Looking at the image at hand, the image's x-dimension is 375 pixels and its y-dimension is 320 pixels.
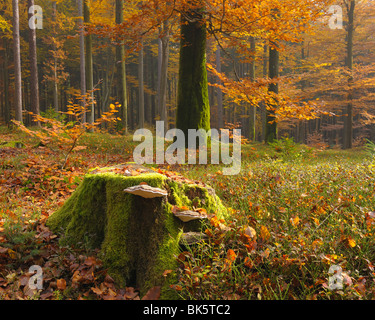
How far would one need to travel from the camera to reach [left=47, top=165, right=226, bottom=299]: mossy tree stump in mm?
2801

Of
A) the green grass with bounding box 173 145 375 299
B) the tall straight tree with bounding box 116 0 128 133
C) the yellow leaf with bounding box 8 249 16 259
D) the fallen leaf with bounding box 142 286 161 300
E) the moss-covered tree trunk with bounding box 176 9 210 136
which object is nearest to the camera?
the green grass with bounding box 173 145 375 299

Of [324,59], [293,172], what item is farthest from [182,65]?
[324,59]

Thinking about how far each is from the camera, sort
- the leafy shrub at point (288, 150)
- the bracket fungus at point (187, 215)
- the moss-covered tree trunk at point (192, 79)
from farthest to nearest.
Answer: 1. the leafy shrub at point (288, 150)
2. the moss-covered tree trunk at point (192, 79)
3. the bracket fungus at point (187, 215)

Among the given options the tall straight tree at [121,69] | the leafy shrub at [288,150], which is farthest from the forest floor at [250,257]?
the tall straight tree at [121,69]

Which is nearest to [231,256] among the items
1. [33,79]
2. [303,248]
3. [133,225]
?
[303,248]

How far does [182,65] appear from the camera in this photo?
31.7 ft

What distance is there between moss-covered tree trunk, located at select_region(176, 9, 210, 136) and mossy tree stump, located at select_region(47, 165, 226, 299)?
648cm

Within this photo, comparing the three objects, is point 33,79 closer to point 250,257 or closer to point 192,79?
point 192,79

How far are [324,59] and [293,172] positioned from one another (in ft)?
77.0

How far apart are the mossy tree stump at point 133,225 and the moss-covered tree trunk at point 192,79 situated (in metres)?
6.48

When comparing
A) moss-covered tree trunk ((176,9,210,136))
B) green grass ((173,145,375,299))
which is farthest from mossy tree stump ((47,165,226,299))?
moss-covered tree trunk ((176,9,210,136))

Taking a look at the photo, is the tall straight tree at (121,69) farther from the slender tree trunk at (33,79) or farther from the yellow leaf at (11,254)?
the yellow leaf at (11,254)

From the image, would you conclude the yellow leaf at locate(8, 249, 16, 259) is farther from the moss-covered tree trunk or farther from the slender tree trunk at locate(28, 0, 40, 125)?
the slender tree trunk at locate(28, 0, 40, 125)

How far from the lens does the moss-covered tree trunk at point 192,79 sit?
30.9ft
